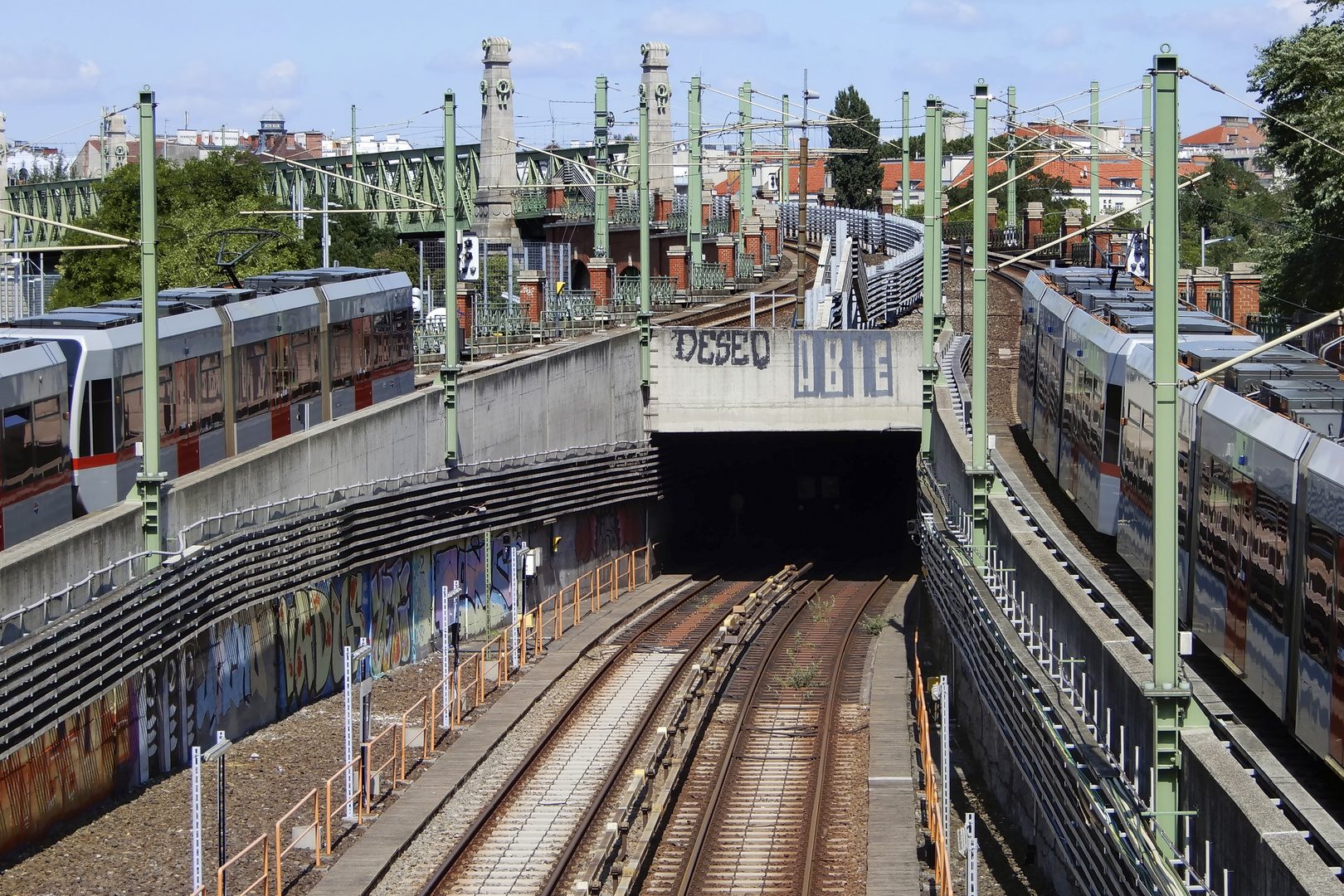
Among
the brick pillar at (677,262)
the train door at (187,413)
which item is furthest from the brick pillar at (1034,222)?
the train door at (187,413)

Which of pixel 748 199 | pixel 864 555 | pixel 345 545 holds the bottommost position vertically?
pixel 864 555

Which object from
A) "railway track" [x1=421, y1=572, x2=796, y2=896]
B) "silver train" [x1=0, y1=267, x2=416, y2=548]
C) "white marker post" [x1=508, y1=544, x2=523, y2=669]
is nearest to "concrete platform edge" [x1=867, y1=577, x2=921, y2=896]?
"railway track" [x1=421, y1=572, x2=796, y2=896]

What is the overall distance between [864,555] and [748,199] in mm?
30243

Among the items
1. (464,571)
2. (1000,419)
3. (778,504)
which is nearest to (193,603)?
(464,571)

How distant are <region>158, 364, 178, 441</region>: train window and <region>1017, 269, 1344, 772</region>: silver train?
1343cm

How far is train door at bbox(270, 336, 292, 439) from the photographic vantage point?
93.8 ft

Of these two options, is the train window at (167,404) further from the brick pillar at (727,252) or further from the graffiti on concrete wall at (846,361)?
the brick pillar at (727,252)

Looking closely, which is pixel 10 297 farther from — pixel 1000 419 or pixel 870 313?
pixel 1000 419

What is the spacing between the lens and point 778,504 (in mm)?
50750

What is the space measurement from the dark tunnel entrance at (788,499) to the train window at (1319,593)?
26.8 meters

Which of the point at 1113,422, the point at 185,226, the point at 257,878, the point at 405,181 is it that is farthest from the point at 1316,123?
the point at 405,181

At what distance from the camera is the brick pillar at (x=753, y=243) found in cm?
6431

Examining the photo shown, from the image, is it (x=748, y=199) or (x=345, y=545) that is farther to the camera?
(x=748, y=199)

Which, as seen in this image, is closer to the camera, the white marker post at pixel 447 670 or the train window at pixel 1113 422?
the train window at pixel 1113 422
